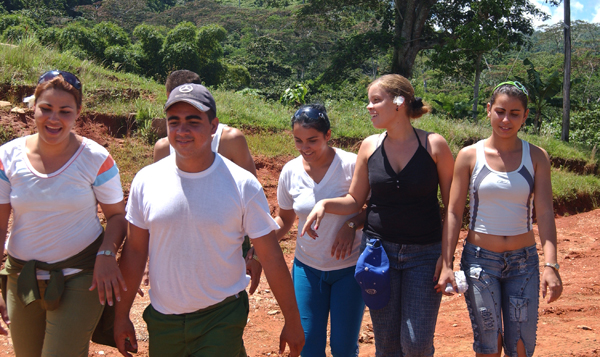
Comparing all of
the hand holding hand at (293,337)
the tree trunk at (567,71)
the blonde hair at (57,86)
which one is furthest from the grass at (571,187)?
the blonde hair at (57,86)

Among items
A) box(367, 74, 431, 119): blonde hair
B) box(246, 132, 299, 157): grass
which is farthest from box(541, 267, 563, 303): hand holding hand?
box(246, 132, 299, 157): grass

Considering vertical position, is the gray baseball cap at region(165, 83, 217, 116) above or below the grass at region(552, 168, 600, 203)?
above

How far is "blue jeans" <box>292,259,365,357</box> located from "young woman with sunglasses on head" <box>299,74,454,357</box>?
0.17 metres

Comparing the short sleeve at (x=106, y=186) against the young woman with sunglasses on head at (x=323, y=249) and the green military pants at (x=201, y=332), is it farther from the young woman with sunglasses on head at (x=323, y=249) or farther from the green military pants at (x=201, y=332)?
the young woman with sunglasses on head at (x=323, y=249)

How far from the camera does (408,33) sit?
19219mm

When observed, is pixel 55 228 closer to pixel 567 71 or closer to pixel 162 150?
pixel 162 150

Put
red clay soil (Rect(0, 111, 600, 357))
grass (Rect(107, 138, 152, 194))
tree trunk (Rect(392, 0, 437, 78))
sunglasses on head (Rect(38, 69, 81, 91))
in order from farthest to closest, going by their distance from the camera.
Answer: tree trunk (Rect(392, 0, 437, 78)), grass (Rect(107, 138, 152, 194)), red clay soil (Rect(0, 111, 600, 357)), sunglasses on head (Rect(38, 69, 81, 91))

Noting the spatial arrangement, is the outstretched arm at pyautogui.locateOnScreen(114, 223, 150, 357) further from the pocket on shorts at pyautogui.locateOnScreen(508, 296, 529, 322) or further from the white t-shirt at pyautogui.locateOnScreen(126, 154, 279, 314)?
the pocket on shorts at pyautogui.locateOnScreen(508, 296, 529, 322)

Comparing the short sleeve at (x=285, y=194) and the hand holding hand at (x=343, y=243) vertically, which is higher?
the short sleeve at (x=285, y=194)

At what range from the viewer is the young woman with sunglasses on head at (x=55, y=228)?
261 centimetres

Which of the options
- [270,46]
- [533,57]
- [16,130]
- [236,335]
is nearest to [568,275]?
[236,335]

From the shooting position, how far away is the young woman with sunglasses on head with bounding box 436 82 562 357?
9.85 ft

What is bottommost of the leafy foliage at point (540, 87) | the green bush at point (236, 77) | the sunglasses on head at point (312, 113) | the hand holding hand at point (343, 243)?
the hand holding hand at point (343, 243)

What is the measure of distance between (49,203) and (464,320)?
4170 mm
